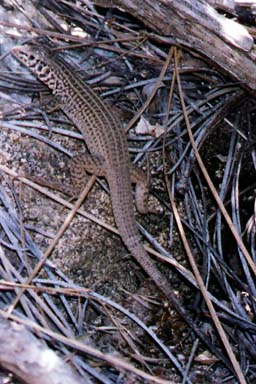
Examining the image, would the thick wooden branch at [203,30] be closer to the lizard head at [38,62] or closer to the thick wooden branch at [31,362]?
the lizard head at [38,62]

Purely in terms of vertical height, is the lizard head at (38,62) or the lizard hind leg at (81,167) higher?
the lizard head at (38,62)

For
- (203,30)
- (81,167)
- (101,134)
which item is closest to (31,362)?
(81,167)

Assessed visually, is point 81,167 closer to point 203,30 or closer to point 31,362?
point 203,30

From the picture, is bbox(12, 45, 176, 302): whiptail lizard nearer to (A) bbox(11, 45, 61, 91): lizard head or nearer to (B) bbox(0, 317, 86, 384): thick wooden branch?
(A) bbox(11, 45, 61, 91): lizard head

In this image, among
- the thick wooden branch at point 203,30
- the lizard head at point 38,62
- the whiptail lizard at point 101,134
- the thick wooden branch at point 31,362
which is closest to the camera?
the thick wooden branch at point 31,362

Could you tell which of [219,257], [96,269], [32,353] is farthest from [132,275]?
[32,353]

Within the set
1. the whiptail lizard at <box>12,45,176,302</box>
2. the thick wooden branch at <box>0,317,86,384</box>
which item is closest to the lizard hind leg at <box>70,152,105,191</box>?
the whiptail lizard at <box>12,45,176,302</box>

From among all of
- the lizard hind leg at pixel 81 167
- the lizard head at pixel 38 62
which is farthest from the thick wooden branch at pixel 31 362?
the lizard head at pixel 38 62
